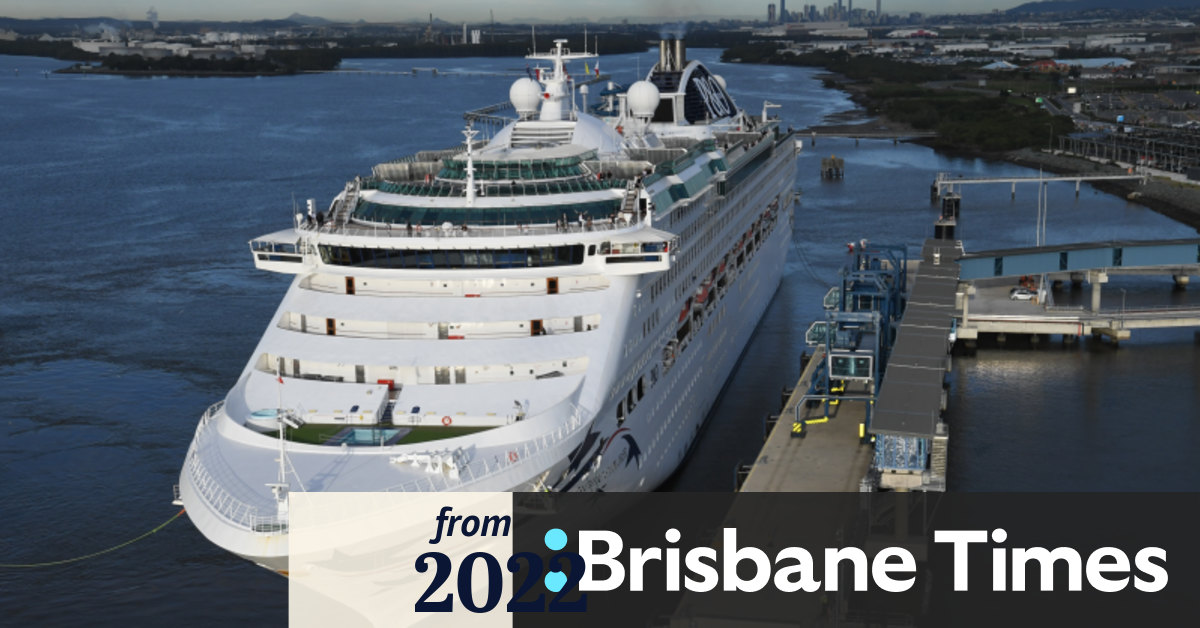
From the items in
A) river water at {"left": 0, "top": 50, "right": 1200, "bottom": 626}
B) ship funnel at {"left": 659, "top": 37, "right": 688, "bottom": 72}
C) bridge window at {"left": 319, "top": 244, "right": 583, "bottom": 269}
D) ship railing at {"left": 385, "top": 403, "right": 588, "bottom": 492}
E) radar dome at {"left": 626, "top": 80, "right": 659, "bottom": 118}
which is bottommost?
river water at {"left": 0, "top": 50, "right": 1200, "bottom": 626}

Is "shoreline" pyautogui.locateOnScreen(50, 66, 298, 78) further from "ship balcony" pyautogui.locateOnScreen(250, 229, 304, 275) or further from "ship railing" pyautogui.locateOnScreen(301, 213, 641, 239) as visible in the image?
"ship railing" pyautogui.locateOnScreen(301, 213, 641, 239)

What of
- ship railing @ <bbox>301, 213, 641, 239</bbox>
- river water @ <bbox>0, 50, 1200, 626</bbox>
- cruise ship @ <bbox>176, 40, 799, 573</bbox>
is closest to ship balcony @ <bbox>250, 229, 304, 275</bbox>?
cruise ship @ <bbox>176, 40, 799, 573</bbox>

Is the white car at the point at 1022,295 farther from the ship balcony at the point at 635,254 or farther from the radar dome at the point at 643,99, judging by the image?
the ship balcony at the point at 635,254

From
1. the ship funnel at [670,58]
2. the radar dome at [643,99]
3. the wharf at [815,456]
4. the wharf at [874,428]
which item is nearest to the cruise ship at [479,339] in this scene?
the wharf at [815,456]

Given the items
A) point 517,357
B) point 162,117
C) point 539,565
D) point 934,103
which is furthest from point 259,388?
point 934,103

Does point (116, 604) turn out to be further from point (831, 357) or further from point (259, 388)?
point (831, 357)

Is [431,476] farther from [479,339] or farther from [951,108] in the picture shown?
[951,108]
